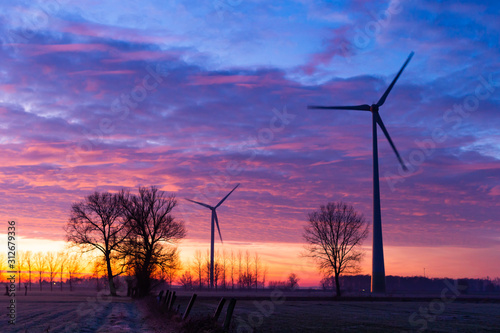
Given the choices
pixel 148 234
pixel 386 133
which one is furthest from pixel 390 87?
pixel 148 234

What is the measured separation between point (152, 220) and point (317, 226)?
27.5 meters

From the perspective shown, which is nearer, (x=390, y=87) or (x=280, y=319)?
(x=280, y=319)

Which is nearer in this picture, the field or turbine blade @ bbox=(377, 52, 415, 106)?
the field

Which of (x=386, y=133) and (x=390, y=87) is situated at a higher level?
(x=390, y=87)

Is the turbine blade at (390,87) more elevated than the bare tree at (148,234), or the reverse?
the turbine blade at (390,87)

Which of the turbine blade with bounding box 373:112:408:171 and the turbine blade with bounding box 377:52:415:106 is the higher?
the turbine blade with bounding box 377:52:415:106

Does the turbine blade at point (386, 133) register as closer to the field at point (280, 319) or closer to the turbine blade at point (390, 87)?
the turbine blade at point (390, 87)

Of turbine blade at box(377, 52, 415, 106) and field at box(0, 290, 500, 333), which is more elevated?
turbine blade at box(377, 52, 415, 106)

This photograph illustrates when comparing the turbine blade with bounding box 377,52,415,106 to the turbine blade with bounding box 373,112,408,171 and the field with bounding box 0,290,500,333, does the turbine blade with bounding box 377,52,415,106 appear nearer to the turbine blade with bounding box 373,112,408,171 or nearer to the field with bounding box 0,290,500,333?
the turbine blade with bounding box 373,112,408,171

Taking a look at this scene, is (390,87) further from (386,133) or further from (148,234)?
(148,234)

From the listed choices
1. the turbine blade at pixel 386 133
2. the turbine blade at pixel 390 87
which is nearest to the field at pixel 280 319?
the turbine blade at pixel 386 133

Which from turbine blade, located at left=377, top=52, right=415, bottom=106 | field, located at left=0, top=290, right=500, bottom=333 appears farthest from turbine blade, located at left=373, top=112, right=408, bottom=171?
field, located at left=0, top=290, right=500, bottom=333

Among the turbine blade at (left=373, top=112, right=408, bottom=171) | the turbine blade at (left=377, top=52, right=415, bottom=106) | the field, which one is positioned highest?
the turbine blade at (left=377, top=52, right=415, bottom=106)

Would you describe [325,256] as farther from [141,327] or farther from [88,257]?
[141,327]
